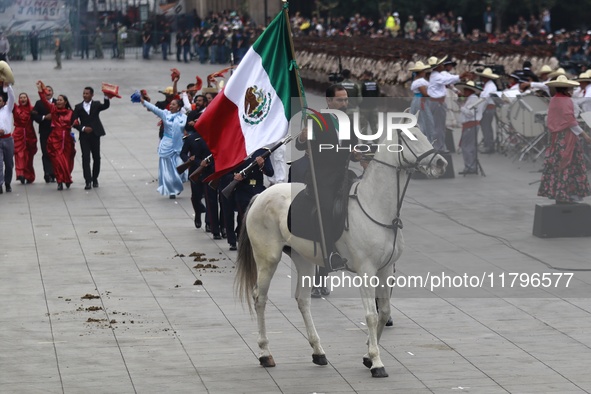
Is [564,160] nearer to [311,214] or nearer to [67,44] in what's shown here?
[311,214]

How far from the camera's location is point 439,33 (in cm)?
5725

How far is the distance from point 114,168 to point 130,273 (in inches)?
433

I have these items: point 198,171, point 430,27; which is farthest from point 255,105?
point 430,27

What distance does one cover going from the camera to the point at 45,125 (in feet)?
78.8

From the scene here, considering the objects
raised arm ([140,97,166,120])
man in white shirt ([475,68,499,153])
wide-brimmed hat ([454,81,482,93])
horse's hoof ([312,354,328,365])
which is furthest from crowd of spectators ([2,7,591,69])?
horse's hoof ([312,354,328,365])

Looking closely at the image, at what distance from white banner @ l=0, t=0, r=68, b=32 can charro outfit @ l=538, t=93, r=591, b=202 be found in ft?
155

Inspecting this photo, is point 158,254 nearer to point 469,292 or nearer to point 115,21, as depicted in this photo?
point 469,292

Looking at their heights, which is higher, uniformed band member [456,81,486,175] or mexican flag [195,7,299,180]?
mexican flag [195,7,299,180]

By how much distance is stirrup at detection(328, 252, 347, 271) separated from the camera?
11.4 m

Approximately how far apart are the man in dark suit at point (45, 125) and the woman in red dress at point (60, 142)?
229mm

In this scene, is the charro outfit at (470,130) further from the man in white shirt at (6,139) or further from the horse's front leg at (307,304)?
the horse's front leg at (307,304)

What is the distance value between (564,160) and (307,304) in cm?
758

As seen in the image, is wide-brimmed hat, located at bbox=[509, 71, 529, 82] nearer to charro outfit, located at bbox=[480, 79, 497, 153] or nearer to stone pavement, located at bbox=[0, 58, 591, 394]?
charro outfit, located at bbox=[480, 79, 497, 153]

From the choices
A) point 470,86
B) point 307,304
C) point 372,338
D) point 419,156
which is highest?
point 419,156
